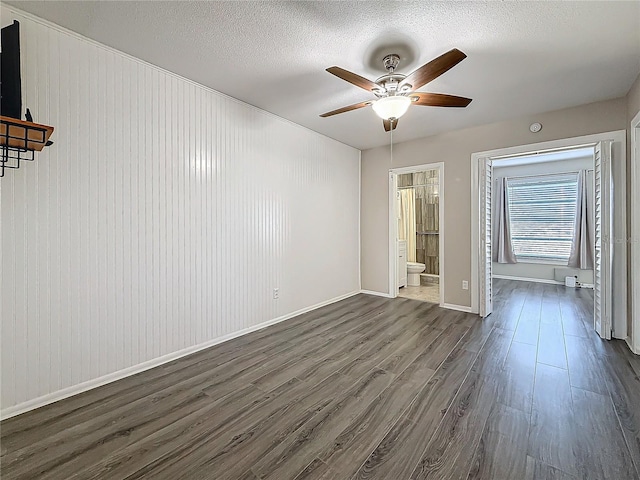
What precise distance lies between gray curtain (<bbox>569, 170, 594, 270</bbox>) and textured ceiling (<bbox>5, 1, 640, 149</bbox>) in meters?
3.25

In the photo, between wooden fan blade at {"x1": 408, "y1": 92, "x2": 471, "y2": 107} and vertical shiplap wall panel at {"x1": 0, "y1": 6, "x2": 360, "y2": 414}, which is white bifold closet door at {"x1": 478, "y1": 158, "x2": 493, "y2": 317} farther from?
vertical shiplap wall panel at {"x1": 0, "y1": 6, "x2": 360, "y2": 414}

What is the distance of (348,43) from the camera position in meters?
2.17

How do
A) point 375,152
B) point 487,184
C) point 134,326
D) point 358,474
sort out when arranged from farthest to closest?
point 375,152, point 487,184, point 134,326, point 358,474

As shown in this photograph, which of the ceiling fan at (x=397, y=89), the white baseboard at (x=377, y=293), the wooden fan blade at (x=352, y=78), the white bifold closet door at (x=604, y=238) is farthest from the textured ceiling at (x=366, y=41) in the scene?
the white baseboard at (x=377, y=293)

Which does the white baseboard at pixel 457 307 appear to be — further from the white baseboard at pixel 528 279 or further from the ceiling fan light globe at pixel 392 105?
the white baseboard at pixel 528 279

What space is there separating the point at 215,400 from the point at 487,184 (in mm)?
3893

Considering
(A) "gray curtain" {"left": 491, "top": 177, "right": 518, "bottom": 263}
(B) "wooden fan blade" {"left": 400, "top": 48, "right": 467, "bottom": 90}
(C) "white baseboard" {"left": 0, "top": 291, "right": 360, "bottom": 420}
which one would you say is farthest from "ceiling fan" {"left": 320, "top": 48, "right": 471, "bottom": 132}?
(A) "gray curtain" {"left": 491, "top": 177, "right": 518, "bottom": 263}

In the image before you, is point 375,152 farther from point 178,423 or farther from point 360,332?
point 178,423

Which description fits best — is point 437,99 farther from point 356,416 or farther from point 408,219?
point 408,219

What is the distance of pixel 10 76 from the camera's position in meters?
1.55

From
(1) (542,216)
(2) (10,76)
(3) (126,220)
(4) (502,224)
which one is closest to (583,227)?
(1) (542,216)

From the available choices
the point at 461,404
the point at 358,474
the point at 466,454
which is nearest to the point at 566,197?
the point at 461,404

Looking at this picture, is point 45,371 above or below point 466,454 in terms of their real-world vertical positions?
above

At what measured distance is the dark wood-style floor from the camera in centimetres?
145
